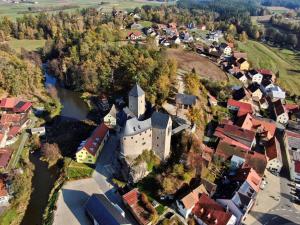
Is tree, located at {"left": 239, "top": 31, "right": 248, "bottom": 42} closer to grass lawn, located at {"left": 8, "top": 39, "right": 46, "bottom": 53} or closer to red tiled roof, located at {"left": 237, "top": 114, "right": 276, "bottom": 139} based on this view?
red tiled roof, located at {"left": 237, "top": 114, "right": 276, "bottom": 139}

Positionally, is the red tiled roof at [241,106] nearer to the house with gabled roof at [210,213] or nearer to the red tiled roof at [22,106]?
the house with gabled roof at [210,213]

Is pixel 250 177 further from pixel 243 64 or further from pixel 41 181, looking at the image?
pixel 243 64

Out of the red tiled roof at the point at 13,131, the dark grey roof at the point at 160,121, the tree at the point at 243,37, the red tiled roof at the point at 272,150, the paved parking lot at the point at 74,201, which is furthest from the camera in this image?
the tree at the point at 243,37

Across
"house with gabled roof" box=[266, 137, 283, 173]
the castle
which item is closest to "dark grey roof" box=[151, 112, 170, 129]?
the castle

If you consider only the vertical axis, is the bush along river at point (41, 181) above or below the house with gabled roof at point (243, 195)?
below

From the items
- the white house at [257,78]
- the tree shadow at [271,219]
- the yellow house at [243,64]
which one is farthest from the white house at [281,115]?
the tree shadow at [271,219]

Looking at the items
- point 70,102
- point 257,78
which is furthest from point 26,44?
point 257,78

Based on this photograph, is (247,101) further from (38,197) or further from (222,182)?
(38,197)
